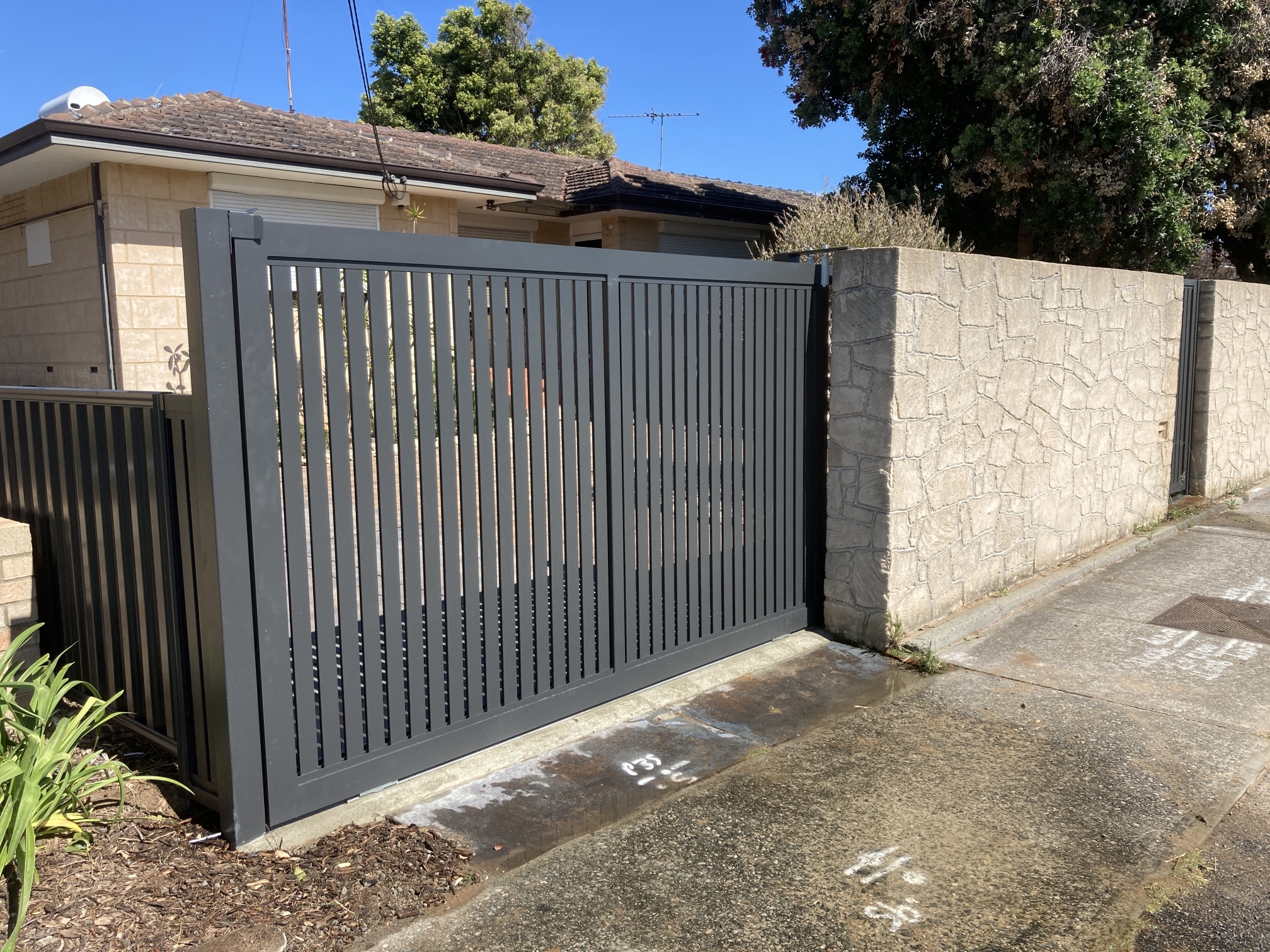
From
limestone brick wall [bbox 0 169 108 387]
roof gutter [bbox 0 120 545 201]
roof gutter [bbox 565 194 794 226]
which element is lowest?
limestone brick wall [bbox 0 169 108 387]

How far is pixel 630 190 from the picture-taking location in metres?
14.5

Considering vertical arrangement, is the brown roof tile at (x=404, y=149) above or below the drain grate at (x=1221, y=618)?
above

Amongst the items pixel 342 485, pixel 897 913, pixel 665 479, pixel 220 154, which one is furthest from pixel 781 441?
pixel 220 154

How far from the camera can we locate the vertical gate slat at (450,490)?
393 centimetres

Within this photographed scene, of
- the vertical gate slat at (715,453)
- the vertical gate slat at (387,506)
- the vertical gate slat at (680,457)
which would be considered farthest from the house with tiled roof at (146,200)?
the vertical gate slat at (387,506)

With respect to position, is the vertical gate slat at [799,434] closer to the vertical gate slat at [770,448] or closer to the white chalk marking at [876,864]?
the vertical gate slat at [770,448]

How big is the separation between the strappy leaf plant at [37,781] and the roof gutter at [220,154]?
6922 mm

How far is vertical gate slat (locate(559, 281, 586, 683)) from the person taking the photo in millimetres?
4469

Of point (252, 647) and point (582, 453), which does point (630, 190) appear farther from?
point (252, 647)

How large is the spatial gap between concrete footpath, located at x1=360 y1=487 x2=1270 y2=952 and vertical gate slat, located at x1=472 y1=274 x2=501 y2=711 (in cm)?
47

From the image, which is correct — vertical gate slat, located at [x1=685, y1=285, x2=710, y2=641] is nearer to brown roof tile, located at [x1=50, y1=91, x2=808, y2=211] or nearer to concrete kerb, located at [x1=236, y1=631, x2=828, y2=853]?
concrete kerb, located at [x1=236, y1=631, x2=828, y2=853]

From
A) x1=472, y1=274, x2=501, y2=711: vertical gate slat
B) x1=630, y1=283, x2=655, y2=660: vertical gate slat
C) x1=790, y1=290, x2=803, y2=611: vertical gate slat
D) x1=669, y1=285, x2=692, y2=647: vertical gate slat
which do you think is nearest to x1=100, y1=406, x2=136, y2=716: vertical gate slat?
x1=472, y1=274, x2=501, y2=711: vertical gate slat

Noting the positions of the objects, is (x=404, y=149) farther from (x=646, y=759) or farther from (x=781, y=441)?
(x=646, y=759)

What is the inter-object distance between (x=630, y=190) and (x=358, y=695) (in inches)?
467
